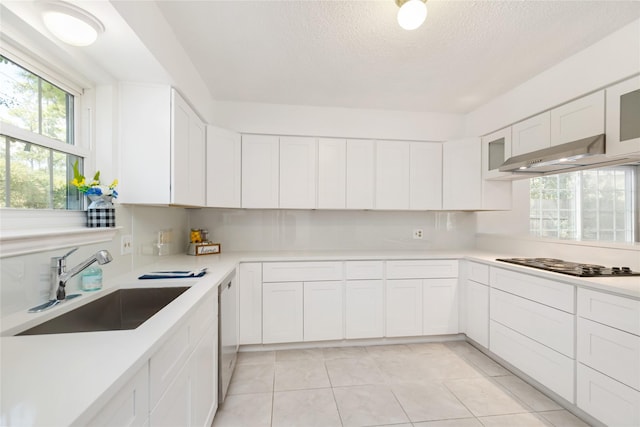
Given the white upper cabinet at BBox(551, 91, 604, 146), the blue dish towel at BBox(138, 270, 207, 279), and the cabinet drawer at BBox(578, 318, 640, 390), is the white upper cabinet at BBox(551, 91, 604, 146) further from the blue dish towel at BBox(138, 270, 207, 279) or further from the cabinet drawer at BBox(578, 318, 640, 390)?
the blue dish towel at BBox(138, 270, 207, 279)

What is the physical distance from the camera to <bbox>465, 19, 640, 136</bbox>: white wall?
1.78m

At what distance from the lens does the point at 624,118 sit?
1.78 meters

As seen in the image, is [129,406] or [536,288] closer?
[129,406]

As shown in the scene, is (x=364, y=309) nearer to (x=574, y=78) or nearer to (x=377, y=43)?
(x=377, y=43)

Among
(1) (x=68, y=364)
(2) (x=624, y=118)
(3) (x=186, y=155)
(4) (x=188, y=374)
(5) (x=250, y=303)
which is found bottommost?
(5) (x=250, y=303)

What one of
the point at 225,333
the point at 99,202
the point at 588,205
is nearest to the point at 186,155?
the point at 99,202

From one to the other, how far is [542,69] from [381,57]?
1.38m

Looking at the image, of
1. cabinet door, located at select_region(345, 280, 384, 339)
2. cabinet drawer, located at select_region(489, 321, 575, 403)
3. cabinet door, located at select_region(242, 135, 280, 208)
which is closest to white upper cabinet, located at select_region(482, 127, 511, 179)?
cabinet drawer, located at select_region(489, 321, 575, 403)

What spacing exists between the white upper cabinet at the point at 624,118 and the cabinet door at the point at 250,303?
9.11 ft

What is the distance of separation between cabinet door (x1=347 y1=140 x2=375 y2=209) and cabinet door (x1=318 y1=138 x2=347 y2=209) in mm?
55

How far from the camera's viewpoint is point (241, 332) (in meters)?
2.59

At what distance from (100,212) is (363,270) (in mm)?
2118

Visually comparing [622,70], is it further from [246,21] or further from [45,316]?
[45,316]

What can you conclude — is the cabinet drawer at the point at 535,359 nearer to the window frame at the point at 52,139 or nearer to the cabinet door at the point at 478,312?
the cabinet door at the point at 478,312
